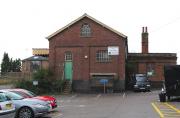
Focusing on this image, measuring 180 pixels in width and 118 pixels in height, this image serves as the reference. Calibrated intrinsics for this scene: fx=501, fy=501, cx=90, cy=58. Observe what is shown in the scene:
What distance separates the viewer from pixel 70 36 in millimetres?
58625

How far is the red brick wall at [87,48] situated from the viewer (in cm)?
5803

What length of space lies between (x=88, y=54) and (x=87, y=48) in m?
0.71

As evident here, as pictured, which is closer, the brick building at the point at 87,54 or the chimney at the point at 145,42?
the brick building at the point at 87,54

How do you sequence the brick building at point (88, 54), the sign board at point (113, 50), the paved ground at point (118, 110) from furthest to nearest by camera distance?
1. the brick building at point (88, 54)
2. the sign board at point (113, 50)
3. the paved ground at point (118, 110)

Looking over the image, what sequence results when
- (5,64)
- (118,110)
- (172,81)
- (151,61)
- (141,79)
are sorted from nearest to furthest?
(118,110) < (172,81) < (141,79) < (151,61) < (5,64)

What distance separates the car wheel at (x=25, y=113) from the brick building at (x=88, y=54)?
33.9 m

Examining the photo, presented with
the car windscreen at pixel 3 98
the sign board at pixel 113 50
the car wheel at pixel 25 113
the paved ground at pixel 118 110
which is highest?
the sign board at pixel 113 50

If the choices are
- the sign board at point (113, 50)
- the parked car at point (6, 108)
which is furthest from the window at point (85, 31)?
the parked car at point (6, 108)

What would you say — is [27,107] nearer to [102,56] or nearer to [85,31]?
[102,56]

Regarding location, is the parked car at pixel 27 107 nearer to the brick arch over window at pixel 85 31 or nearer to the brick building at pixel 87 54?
the brick building at pixel 87 54

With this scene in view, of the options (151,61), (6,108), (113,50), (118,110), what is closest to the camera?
(6,108)

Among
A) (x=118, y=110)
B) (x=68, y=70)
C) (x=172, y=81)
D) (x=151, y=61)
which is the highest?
(x=151, y=61)

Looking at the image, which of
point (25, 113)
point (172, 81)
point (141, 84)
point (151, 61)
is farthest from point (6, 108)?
point (151, 61)

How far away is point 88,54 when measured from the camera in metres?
58.5
